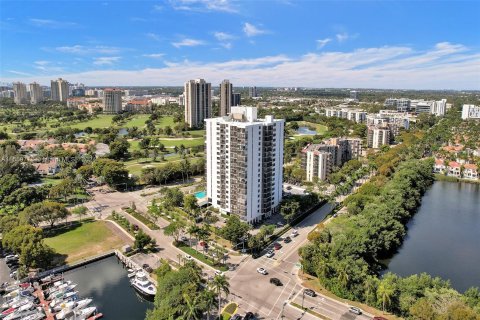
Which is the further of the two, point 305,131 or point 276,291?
point 305,131

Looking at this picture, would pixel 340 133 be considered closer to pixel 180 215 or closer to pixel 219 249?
pixel 180 215

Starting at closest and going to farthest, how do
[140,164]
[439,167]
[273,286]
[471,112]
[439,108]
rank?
[273,286] → [439,167] → [140,164] → [471,112] → [439,108]

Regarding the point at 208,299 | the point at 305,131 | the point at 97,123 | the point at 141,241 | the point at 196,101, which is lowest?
the point at 141,241

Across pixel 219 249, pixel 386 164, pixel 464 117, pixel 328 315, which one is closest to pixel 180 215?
pixel 219 249

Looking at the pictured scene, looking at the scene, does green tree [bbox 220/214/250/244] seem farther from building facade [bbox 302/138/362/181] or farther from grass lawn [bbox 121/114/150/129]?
grass lawn [bbox 121/114/150/129]

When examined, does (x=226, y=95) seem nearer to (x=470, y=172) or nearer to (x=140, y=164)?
(x=140, y=164)

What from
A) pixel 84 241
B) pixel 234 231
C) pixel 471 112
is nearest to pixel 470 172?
pixel 234 231

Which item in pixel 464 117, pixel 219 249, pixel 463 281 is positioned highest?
pixel 464 117
